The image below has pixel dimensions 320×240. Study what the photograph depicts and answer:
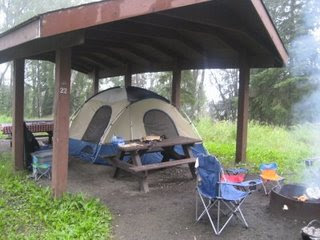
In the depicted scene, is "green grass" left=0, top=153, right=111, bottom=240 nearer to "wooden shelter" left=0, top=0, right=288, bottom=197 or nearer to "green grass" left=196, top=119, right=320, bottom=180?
"wooden shelter" left=0, top=0, right=288, bottom=197

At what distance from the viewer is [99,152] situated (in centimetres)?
794

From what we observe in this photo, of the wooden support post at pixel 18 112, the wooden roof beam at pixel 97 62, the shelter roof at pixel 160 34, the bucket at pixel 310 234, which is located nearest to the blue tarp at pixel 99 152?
the wooden support post at pixel 18 112

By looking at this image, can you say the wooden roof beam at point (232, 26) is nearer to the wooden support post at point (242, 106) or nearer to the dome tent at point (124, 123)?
the wooden support post at point (242, 106)

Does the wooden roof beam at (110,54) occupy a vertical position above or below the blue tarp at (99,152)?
above

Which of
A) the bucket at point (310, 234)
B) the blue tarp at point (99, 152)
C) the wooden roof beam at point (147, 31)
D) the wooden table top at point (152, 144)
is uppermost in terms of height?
the wooden roof beam at point (147, 31)

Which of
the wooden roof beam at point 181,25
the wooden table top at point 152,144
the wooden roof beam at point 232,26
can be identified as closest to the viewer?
the wooden roof beam at point 232,26

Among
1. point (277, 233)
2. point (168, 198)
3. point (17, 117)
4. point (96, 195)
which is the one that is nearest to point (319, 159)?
point (277, 233)

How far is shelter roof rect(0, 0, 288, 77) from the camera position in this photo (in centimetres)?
431

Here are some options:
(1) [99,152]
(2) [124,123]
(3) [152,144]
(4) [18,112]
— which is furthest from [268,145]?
(4) [18,112]

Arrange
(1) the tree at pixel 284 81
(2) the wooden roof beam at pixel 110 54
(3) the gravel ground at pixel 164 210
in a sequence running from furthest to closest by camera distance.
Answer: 1. (1) the tree at pixel 284 81
2. (2) the wooden roof beam at pixel 110 54
3. (3) the gravel ground at pixel 164 210

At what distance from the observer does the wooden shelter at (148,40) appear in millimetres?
4328

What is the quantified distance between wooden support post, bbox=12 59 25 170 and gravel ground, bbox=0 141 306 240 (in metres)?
1.06

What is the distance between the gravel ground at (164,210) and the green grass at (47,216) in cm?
25

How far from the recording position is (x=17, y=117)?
23.4 feet
